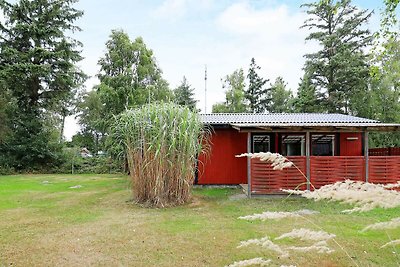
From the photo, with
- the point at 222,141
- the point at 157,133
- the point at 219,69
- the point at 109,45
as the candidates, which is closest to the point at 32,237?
the point at 157,133

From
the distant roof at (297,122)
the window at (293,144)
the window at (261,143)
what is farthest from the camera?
the window at (293,144)

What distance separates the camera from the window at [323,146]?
12.2 m

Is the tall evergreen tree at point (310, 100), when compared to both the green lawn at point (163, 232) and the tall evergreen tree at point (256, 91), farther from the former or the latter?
the green lawn at point (163, 232)

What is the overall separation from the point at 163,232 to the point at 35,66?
52.0 feet

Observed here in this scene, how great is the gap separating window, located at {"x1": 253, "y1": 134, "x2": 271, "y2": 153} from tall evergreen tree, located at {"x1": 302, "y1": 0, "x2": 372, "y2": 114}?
34.9ft

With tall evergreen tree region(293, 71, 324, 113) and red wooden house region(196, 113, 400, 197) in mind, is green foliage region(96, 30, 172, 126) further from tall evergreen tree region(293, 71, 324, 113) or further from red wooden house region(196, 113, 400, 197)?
tall evergreen tree region(293, 71, 324, 113)

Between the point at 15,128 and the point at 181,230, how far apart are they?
16.4 m

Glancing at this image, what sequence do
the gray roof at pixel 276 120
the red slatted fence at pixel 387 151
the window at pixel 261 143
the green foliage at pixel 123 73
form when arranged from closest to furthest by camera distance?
the gray roof at pixel 276 120
the window at pixel 261 143
the red slatted fence at pixel 387 151
the green foliage at pixel 123 73

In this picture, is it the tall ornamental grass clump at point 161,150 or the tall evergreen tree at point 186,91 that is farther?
the tall evergreen tree at point 186,91

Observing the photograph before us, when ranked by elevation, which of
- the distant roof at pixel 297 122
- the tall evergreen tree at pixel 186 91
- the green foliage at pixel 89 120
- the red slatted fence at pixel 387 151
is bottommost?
the red slatted fence at pixel 387 151

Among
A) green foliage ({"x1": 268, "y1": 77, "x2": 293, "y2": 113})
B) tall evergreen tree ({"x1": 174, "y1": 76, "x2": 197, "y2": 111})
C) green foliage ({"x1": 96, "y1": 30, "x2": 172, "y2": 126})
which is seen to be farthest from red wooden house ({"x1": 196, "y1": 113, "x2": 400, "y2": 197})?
tall evergreen tree ({"x1": 174, "y1": 76, "x2": 197, "y2": 111})

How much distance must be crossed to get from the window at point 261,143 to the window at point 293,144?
0.57 metres

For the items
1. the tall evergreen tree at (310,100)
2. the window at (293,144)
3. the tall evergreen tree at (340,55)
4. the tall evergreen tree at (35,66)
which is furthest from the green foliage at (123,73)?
the tall evergreen tree at (340,55)

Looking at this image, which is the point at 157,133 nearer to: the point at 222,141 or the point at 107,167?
the point at 222,141
